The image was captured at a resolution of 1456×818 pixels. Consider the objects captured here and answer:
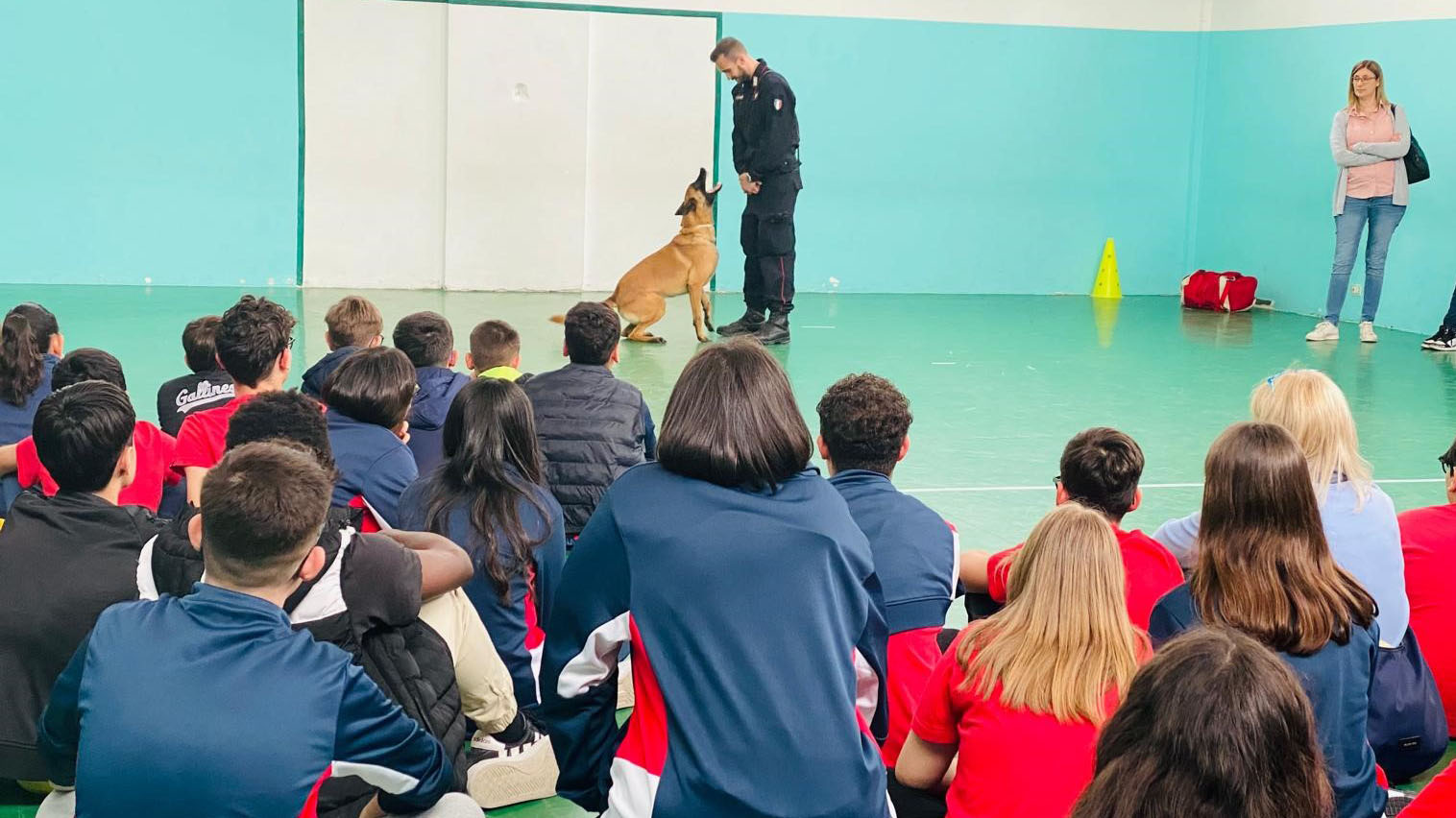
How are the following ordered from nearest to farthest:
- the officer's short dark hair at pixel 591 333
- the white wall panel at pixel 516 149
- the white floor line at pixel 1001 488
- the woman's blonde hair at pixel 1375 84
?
the officer's short dark hair at pixel 591 333 → the white floor line at pixel 1001 488 → the woman's blonde hair at pixel 1375 84 → the white wall panel at pixel 516 149

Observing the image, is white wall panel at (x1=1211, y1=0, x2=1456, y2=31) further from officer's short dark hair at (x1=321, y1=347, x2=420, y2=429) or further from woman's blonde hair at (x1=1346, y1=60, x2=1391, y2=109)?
officer's short dark hair at (x1=321, y1=347, x2=420, y2=429)

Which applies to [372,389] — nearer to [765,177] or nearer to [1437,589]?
[1437,589]

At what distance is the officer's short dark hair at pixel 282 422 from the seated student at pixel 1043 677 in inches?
54.8

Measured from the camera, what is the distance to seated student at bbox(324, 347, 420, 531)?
3541 millimetres

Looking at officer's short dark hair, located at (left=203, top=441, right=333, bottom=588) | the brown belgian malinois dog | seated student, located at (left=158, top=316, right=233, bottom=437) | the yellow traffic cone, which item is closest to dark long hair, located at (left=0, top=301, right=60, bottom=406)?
seated student, located at (left=158, top=316, right=233, bottom=437)

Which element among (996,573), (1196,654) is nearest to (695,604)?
(1196,654)

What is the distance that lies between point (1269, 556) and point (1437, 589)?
1.24m

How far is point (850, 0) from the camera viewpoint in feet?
39.8

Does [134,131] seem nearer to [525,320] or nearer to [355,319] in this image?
[525,320]

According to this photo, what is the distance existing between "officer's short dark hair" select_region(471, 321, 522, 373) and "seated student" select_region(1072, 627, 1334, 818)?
372 centimetres

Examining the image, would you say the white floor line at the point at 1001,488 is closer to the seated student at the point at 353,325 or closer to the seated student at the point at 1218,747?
the seated student at the point at 353,325

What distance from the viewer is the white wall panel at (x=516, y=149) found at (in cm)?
1143

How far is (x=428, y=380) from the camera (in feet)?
14.9

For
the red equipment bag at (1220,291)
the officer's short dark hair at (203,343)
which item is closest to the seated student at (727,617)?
the officer's short dark hair at (203,343)
